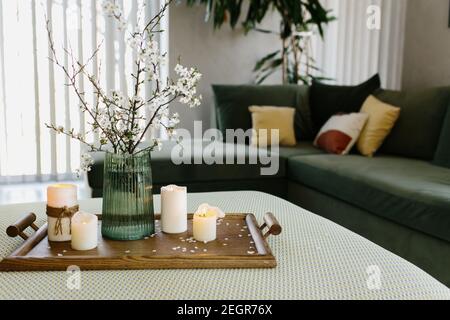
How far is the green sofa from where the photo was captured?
2215 millimetres

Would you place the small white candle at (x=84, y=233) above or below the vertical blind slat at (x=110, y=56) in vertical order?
below

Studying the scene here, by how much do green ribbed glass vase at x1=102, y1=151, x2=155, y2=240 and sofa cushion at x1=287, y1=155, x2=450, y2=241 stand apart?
3.99ft

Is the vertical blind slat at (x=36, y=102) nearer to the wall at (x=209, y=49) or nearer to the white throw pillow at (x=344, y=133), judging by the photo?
the wall at (x=209, y=49)

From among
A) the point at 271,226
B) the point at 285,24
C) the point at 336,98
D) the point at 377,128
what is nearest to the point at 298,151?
the point at 377,128

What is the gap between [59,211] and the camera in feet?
4.75

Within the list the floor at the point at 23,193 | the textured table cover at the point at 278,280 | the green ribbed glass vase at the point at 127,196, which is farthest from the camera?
the floor at the point at 23,193

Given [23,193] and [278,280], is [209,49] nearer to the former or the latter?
[23,193]

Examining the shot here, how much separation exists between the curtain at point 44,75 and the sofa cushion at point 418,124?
199 centimetres

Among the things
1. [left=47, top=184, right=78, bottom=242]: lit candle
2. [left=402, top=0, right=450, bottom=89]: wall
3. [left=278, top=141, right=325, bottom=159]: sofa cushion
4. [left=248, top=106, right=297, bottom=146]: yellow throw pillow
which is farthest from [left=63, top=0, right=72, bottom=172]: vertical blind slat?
[left=47, top=184, right=78, bottom=242]: lit candle

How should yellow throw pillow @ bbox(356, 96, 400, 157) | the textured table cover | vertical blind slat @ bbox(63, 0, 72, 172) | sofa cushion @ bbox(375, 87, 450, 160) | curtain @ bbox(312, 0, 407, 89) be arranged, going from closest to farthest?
the textured table cover → sofa cushion @ bbox(375, 87, 450, 160) → yellow throw pillow @ bbox(356, 96, 400, 157) → vertical blind slat @ bbox(63, 0, 72, 172) → curtain @ bbox(312, 0, 407, 89)

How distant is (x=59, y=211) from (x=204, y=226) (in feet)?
1.26

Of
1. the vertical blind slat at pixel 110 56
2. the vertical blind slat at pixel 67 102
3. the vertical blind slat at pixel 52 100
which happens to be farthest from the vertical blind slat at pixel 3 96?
the vertical blind slat at pixel 110 56

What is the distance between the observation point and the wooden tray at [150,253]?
129 centimetres

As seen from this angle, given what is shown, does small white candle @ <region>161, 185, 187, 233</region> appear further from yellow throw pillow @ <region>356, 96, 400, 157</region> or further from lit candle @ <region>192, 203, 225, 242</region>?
yellow throw pillow @ <region>356, 96, 400, 157</region>
